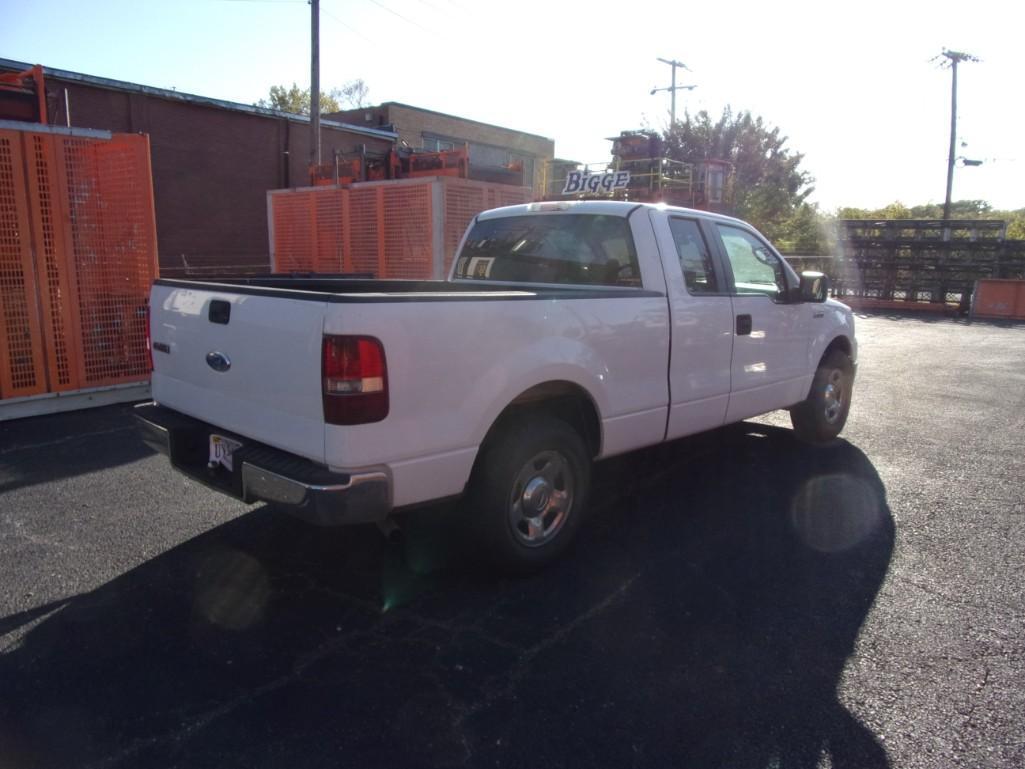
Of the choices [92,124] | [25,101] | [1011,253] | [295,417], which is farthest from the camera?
[1011,253]

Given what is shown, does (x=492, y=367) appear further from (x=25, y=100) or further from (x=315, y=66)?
(x=315, y=66)

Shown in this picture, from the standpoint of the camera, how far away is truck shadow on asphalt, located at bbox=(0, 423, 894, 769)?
8.79 ft

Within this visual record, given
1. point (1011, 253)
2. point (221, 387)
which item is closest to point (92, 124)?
point (221, 387)

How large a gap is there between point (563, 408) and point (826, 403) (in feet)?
10.9

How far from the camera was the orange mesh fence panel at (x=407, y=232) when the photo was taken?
11.0 m

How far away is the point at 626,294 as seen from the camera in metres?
4.41

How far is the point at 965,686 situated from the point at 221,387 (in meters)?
3.46

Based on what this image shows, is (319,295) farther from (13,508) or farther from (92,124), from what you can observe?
(92,124)

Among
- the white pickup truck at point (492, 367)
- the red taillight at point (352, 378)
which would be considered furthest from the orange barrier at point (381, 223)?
the red taillight at point (352, 378)

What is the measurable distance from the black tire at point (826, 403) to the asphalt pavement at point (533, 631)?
80 centimetres

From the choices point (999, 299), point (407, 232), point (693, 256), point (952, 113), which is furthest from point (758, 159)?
point (693, 256)

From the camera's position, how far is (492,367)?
3527mm

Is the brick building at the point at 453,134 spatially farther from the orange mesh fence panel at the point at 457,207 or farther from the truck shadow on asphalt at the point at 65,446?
the truck shadow on asphalt at the point at 65,446

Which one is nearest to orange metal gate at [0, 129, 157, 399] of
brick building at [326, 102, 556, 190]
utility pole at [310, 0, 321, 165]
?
utility pole at [310, 0, 321, 165]
